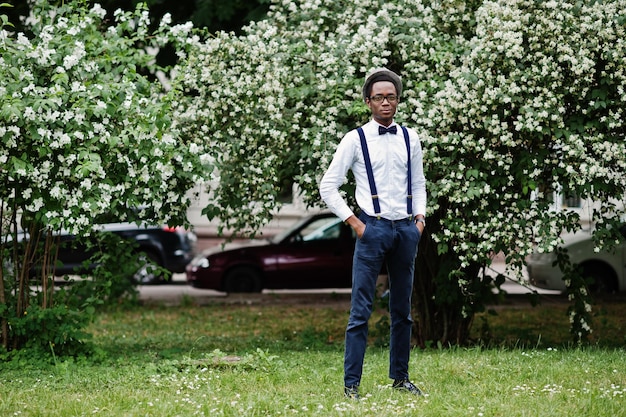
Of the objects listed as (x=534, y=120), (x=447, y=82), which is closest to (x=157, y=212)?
(x=447, y=82)

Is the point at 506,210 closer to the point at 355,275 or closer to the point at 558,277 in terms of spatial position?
the point at 355,275

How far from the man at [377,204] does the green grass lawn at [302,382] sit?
20.3 inches

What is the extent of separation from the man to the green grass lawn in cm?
52

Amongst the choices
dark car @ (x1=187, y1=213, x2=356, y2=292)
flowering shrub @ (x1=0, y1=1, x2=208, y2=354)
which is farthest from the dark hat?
dark car @ (x1=187, y1=213, x2=356, y2=292)

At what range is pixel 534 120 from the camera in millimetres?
7367

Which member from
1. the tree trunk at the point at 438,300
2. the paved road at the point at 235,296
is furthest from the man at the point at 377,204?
the paved road at the point at 235,296

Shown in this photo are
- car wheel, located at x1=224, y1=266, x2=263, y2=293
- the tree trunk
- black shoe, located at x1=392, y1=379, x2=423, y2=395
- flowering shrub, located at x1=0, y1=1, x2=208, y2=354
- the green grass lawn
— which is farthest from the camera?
car wheel, located at x1=224, y1=266, x2=263, y2=293

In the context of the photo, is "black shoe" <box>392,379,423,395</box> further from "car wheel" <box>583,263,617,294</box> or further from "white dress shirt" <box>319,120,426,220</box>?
"car wheel" <box>583,263,617,294</box>

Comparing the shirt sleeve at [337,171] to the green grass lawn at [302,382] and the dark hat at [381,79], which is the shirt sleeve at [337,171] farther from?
the green grass lawn at [302,382]

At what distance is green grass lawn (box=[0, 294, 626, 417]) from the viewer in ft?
17.3

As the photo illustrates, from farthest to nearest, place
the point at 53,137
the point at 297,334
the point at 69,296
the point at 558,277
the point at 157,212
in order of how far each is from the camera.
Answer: the point at 558,277 → the point at 297,334 → the point at 69,296 → the point at 157,212 → the point at 53,137

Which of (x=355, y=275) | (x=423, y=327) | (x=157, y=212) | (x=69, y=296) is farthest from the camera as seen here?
(x=423, y=327)

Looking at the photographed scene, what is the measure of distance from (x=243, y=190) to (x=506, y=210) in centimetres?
242

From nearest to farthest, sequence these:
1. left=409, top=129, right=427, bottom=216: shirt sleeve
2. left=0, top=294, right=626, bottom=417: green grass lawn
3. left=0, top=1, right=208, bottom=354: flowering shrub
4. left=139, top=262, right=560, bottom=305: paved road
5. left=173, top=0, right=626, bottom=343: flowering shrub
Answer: left=0, top=294, right=626, bottom=417: green grass lawn → left=409, top=129, right=427, bottom=216: shirt sleeve → left=0, top=1, right=208, bottom=354: flowering shrub → left=173, top=0, right=626, bottom=343: flowering shrub → left=139, top=262, right=560, bottom=305: paved road
